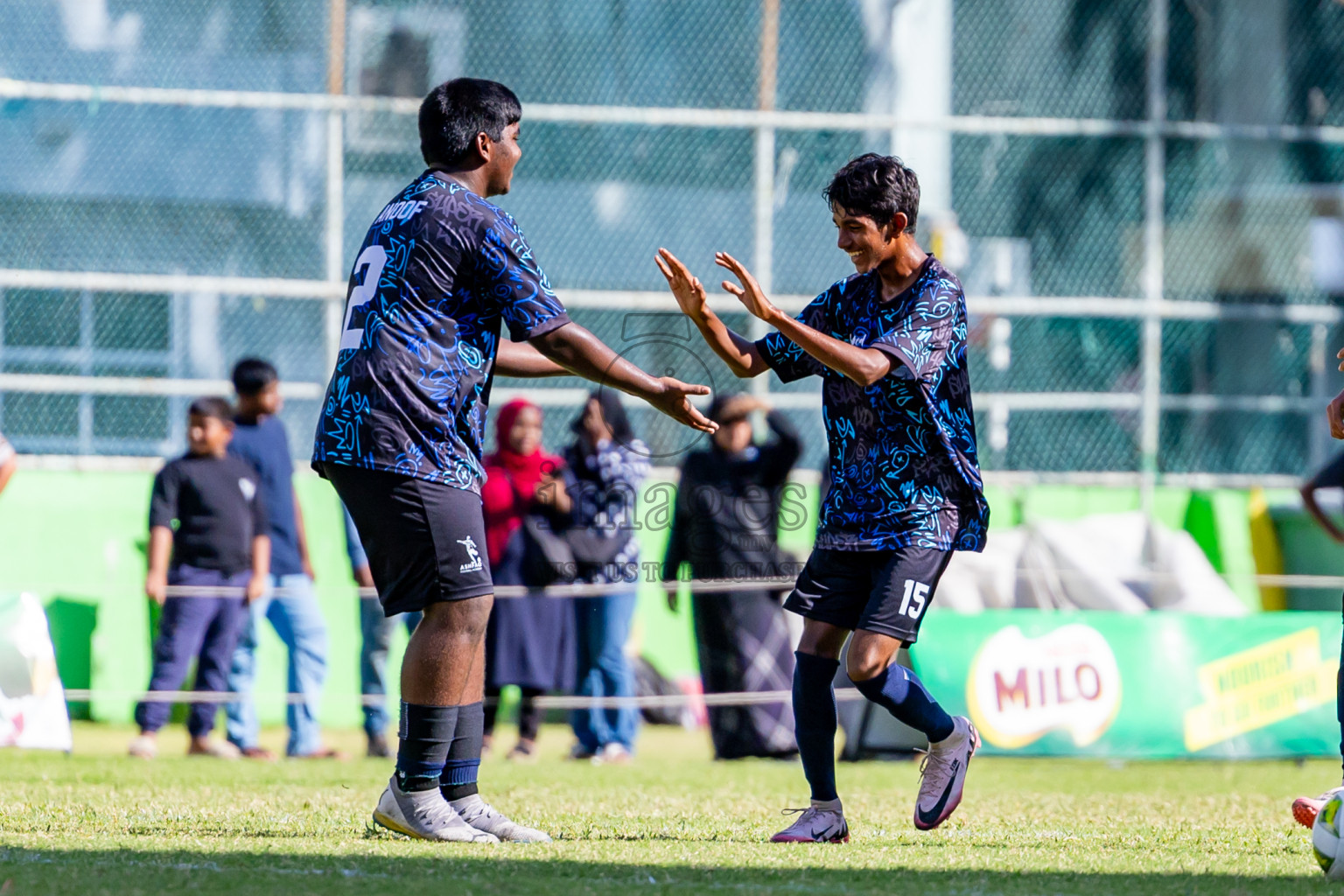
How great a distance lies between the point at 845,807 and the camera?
673 cm

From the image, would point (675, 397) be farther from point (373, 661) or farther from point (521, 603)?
point (373, 661)

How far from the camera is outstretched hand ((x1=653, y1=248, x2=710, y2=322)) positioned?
529 centimetres

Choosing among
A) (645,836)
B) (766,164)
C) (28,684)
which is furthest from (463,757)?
(766,164)

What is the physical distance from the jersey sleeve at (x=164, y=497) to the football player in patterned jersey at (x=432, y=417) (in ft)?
16.1

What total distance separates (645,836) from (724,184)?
856 cm

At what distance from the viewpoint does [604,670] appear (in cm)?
978

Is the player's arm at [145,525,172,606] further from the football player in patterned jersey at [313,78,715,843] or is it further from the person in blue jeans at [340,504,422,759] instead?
the football player in patterned jersey at [313,78,715,843]

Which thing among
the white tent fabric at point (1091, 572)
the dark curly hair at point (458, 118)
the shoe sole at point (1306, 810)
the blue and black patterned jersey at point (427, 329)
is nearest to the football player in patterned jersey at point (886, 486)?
the blue and black patterned jersey at point (427, 329)

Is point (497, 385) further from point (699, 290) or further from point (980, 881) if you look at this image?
point (980, 881)

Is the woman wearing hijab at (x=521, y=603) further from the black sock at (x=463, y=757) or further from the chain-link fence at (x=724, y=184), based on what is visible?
the black sock at (x=463, y=757)

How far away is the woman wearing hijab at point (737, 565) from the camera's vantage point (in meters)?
9.78

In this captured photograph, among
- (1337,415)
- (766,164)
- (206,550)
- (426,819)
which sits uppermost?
(766,164)

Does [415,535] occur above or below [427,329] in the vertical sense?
below

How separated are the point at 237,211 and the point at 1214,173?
749cm
